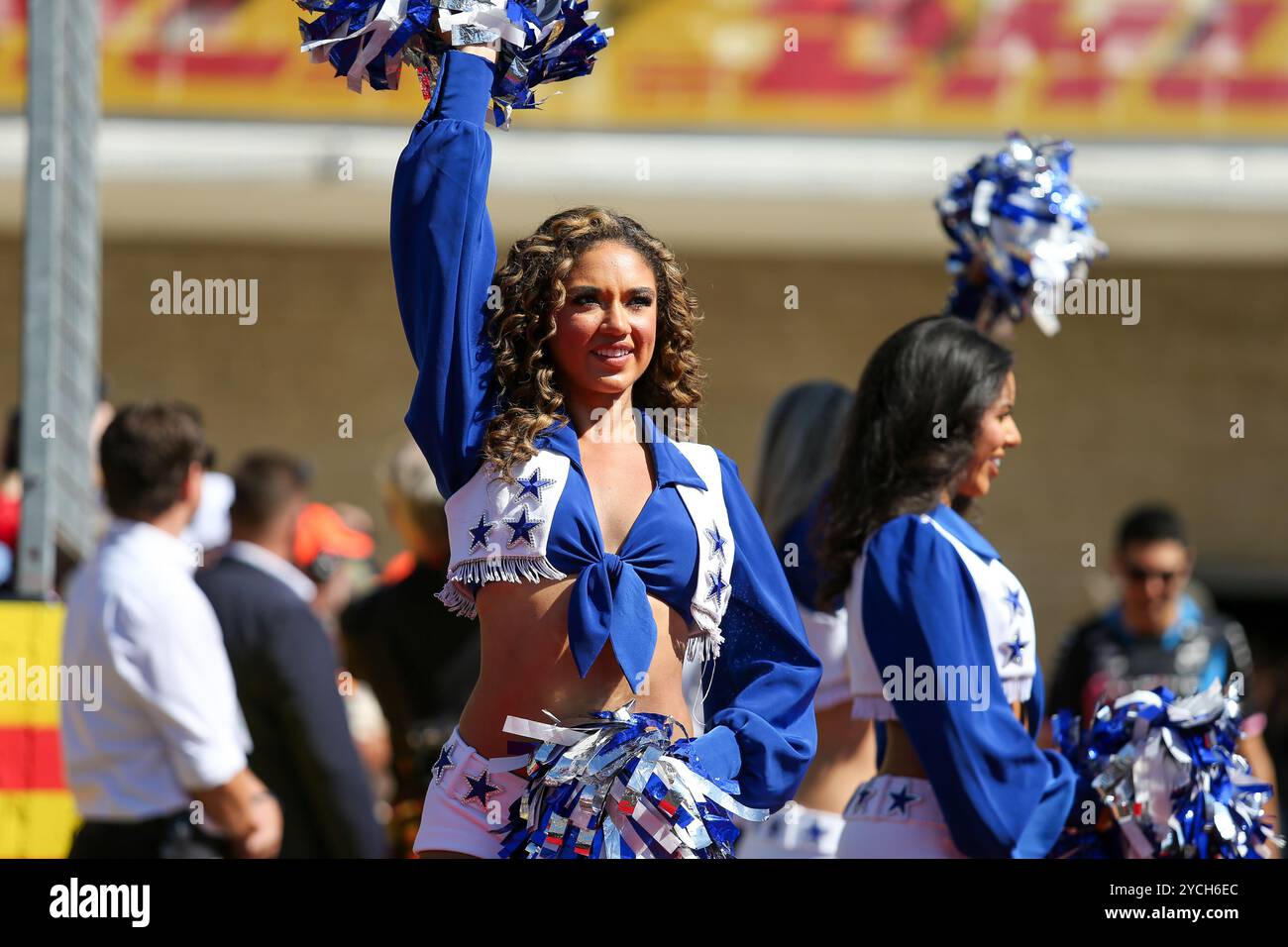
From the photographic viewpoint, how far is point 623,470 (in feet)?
9.93

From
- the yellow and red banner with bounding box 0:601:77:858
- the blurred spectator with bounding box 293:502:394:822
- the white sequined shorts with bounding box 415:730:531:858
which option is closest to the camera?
the white sequined shorts with bounding box 415:730:531:858

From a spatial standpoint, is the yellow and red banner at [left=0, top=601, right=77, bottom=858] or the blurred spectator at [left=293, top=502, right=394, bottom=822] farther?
the blurred spectator at [left=293, top=502, right=394, bottom=822]

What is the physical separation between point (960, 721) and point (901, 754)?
24 centimetres

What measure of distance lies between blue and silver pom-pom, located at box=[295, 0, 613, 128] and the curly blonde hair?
251 mm

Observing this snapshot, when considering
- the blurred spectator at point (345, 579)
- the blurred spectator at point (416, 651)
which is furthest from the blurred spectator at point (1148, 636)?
the blurred spectator at point (345, 579)

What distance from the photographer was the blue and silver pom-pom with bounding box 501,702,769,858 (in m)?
2.75

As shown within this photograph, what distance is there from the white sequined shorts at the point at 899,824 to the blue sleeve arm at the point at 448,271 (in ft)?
3.85

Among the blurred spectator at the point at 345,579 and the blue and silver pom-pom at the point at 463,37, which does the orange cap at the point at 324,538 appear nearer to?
the blurred spectator at the point at 345,579

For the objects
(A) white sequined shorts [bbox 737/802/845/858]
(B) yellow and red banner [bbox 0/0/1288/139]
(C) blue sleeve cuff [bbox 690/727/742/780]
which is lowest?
(A) white sequined shorts [bbox 737/802/845/858]

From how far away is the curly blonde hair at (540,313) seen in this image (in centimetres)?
296

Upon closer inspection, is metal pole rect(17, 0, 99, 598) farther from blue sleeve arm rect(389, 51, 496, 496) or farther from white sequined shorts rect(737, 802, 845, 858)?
blue sleeve arm rect(389, 51, 496, 496)

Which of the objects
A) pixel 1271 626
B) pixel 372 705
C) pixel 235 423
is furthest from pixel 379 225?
pixel 1271 626

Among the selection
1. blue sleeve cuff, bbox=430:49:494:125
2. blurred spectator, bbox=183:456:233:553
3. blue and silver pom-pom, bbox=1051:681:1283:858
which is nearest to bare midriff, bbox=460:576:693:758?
blue sleeve cuff, bbox=430:49:494:125
